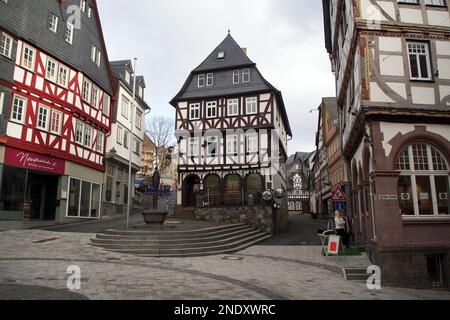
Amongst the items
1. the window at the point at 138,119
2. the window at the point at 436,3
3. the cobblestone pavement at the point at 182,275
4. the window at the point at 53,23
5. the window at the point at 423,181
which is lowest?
the cobblestone pavement at the point at 182,275

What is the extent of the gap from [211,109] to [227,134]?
8.59ft

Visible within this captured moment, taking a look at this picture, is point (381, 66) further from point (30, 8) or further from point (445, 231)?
point (30, 8)

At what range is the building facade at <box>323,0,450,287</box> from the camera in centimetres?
1067

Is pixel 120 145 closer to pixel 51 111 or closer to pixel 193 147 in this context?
pixel 193 147

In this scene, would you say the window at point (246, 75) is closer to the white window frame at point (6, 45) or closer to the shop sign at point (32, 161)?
the shop sign at point (32, 161)

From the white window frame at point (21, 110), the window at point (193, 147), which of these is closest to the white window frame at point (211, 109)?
the window at point (193, 147)

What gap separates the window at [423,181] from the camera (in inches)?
442

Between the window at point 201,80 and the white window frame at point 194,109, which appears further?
the window at point 201,80

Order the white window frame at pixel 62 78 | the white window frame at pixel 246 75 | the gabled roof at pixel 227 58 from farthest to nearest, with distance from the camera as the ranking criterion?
the gabled roof at pixel 227 58
the white window frame at pixel 246 75
the white window frame at pixel 62 78

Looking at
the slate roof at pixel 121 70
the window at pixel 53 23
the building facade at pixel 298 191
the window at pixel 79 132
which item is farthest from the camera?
the building facade at pixel 298 191

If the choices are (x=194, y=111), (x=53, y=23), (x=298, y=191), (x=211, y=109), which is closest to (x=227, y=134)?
(x=211, y=109)

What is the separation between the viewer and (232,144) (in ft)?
93.2

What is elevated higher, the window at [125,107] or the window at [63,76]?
the window at [125,107]

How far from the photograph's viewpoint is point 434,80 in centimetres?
1185
